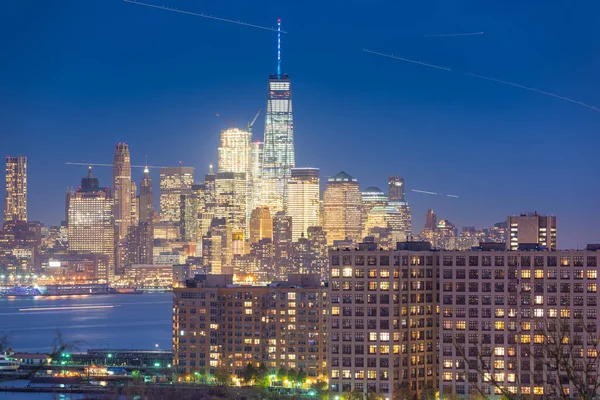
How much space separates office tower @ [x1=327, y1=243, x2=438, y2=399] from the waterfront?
27453 millimetres

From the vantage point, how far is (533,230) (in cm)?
5262

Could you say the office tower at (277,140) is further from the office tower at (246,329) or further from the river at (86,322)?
the office tower at (246,329)

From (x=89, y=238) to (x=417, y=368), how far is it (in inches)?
6015

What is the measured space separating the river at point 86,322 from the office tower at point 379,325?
20632 mm

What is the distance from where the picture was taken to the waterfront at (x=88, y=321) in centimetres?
8078

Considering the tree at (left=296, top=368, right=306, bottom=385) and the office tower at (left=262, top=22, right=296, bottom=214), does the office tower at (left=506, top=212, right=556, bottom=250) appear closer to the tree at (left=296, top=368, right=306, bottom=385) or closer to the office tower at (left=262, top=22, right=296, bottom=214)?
the tree at (left=296, top=368, right=306, bottom=385)

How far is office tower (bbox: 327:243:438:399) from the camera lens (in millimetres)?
35312

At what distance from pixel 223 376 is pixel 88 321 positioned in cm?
5702

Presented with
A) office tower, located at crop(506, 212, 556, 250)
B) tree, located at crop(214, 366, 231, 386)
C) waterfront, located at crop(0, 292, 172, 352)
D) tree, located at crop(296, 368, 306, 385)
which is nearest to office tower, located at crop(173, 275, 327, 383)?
tree, located at crop(214, 366, 231, 386)

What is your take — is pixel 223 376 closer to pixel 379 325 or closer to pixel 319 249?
pixel 379 325

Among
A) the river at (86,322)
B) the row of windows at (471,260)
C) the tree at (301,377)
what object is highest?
the row of windows at (471,260)

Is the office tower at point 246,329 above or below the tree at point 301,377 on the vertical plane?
above

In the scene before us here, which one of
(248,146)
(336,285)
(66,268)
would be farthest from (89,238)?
(336,285)

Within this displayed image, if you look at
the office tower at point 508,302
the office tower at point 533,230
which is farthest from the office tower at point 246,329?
the office tower at point 508,302
